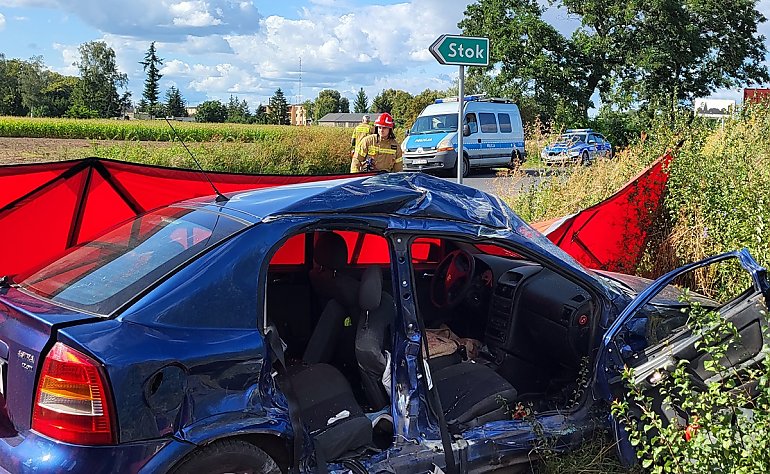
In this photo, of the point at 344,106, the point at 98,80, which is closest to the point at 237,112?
the point at 98,80

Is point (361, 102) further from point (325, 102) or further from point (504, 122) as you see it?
point (504, 122)

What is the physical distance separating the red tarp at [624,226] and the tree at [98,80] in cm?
8775

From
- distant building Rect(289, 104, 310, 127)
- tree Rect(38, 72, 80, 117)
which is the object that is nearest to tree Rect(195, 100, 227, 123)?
tree Rect(38, 72, 80, 117)

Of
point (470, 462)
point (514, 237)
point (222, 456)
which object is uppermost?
point (514, 237)

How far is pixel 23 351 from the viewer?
243 centimetres

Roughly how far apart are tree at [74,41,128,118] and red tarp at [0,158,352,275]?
87200 mm

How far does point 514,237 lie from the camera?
3.49 meters

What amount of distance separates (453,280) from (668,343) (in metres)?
1.51

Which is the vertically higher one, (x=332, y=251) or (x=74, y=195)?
(x=74, y=195)

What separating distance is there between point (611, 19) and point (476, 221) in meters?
35.5

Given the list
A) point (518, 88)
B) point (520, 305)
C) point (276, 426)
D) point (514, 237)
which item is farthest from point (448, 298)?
point (518, 88)

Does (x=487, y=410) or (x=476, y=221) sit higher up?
(x=476, y=221)

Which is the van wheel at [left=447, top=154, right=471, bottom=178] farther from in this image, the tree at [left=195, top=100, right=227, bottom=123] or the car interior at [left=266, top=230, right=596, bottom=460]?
the tree at [left=195, top=100, right=227, bottom=123]

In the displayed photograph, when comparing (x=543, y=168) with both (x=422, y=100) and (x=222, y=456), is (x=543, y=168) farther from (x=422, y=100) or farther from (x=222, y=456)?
(x=422, y=100)
